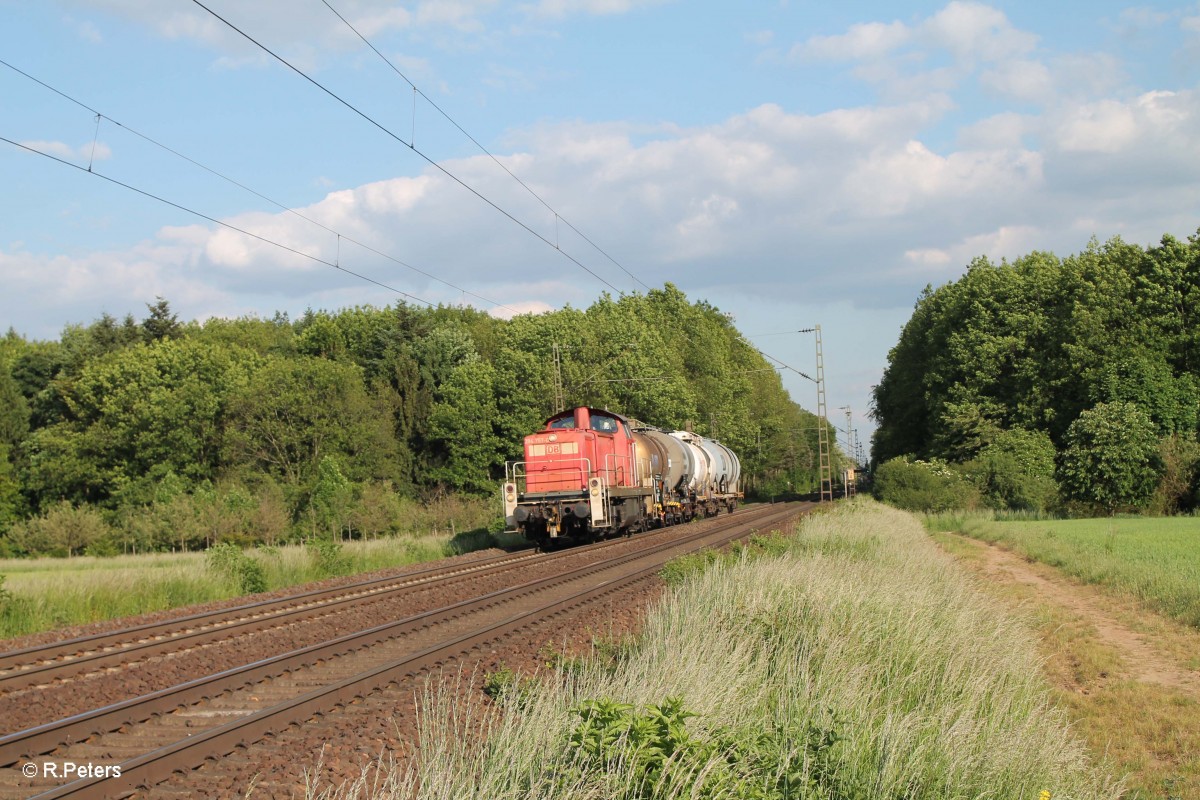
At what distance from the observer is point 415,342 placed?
6619 centimetres

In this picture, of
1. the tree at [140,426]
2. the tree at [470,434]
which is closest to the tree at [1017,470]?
the tree at [470,434]

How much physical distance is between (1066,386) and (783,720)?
55718mm

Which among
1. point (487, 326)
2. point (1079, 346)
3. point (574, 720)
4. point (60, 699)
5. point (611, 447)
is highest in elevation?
point (487, 326)

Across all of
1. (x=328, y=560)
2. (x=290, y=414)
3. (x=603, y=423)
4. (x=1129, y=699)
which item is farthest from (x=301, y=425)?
(x=1129, y=699)

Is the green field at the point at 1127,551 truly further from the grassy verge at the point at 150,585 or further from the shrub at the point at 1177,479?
the grassy verge at the point at 150,585

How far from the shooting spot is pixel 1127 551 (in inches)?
947

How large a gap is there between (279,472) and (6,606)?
38.5m

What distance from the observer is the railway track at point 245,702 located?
6.62 meters

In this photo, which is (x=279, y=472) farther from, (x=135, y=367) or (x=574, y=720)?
(x=574, y=720)

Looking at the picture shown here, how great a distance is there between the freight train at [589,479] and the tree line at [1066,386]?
21641 mm

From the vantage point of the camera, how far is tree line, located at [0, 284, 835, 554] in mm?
48844

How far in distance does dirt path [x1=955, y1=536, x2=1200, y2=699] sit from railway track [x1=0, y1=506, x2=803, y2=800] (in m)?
7.76

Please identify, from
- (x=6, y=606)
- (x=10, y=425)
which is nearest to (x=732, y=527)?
(x=6, y=606)

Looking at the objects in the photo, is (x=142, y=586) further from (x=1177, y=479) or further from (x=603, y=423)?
(x=1177, y=479)
